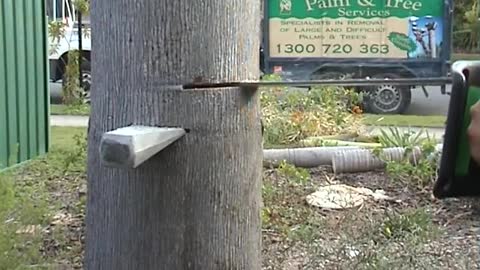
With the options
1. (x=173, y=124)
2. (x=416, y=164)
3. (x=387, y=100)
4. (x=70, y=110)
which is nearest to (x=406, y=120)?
(x=387, y=100)

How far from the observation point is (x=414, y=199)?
19.1ft

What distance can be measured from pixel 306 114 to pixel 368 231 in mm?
3518

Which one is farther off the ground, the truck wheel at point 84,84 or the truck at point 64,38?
the truck at point 64,38

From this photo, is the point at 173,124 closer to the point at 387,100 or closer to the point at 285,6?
the point at 387,100

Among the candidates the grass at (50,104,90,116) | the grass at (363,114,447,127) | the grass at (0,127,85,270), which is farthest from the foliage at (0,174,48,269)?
the grass at (50,104,90,116)

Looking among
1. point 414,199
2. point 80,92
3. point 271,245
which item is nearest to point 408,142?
point 414,199

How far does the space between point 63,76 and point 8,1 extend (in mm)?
6145

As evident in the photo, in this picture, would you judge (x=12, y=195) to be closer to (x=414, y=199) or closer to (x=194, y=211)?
(x=194, y=211)

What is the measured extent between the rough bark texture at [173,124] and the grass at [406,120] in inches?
316

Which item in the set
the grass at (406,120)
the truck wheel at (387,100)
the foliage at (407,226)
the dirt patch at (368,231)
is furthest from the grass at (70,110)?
the foliage at (407,226)

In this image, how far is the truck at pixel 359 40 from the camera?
1285 cm

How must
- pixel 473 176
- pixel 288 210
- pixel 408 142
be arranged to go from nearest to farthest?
pixel 473 176 → pixel 288 210 → pixel 408 142

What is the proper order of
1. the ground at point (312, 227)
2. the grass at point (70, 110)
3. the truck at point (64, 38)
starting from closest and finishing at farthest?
1. the ground at point (312, 227)
2. the grass at point (70, 110)
3. the truck at point (64, 38)

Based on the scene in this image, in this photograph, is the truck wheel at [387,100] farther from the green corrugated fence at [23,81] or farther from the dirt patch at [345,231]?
the dirt patch at [345,231]
